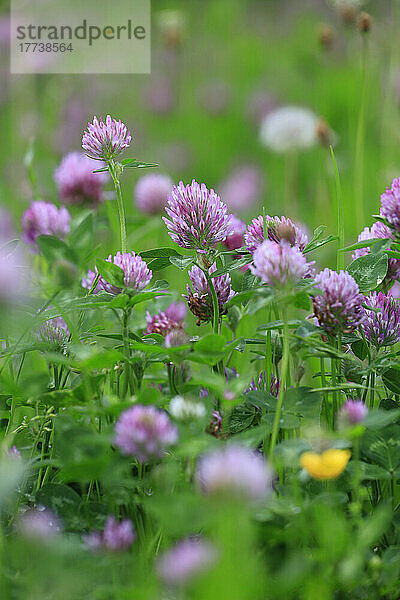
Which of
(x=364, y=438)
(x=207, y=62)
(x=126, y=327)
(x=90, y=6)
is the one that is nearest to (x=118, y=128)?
(x=126, y=327)

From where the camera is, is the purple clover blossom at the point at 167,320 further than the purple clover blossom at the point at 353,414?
Yes

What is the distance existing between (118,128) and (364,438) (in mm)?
302

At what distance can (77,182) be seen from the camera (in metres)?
1.15

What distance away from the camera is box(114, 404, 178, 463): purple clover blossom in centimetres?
47

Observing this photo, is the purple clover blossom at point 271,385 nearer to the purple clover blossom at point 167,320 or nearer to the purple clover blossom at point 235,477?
the purple clover blossom at point 167,320

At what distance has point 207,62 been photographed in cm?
348

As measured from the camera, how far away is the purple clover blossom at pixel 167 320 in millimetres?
600

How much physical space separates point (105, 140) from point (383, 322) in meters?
0.26

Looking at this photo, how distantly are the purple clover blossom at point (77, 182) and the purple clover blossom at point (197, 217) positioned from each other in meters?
0.55

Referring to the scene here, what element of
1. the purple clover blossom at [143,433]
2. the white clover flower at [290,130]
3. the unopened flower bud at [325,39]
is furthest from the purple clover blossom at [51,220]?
the white clover flower at [290,130]

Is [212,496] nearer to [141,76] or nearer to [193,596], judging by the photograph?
[193,596]

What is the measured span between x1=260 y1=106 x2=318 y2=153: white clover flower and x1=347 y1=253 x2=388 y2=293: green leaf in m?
1.54

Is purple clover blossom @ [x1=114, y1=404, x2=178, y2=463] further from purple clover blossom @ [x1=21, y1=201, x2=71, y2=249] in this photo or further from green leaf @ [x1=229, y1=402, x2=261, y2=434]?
purple clover blossom @ [x1=21, y1=201, x2=71, y2=249]

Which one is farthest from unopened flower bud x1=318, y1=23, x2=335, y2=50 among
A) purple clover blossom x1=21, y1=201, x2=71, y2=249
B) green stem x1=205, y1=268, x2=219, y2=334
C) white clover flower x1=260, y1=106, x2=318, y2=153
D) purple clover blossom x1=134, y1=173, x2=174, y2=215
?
green stem x1=205, y1=268, x2=219, y2=334
